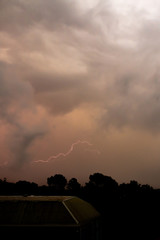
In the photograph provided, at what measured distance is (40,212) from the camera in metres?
8.25

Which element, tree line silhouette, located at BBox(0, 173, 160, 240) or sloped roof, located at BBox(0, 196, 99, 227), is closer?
sloped roof, located at BBox(0, 196, 99, 227)

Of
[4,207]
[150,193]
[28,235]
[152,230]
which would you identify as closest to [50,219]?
[28,235]

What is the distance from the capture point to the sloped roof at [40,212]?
7.96 meters

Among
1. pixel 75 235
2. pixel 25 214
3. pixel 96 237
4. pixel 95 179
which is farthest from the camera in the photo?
pixel 95 179

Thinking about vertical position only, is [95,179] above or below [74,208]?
above

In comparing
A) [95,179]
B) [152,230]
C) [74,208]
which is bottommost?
[152,230]

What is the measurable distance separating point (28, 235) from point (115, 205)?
25.1ft

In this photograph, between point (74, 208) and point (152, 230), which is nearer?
point (74, 208)

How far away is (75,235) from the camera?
7535 millimetres

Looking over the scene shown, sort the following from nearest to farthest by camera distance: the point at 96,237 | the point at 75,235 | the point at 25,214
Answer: the point at 75,235, the point at 25,214, the point at 96,237

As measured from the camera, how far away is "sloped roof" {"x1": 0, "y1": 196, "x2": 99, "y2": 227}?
796 cm

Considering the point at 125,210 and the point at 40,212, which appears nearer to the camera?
the point at 40,212

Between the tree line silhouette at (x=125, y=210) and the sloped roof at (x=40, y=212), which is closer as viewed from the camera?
the sloped roof at (x=40, y=212)

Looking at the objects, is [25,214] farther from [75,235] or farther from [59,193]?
[59,193]
